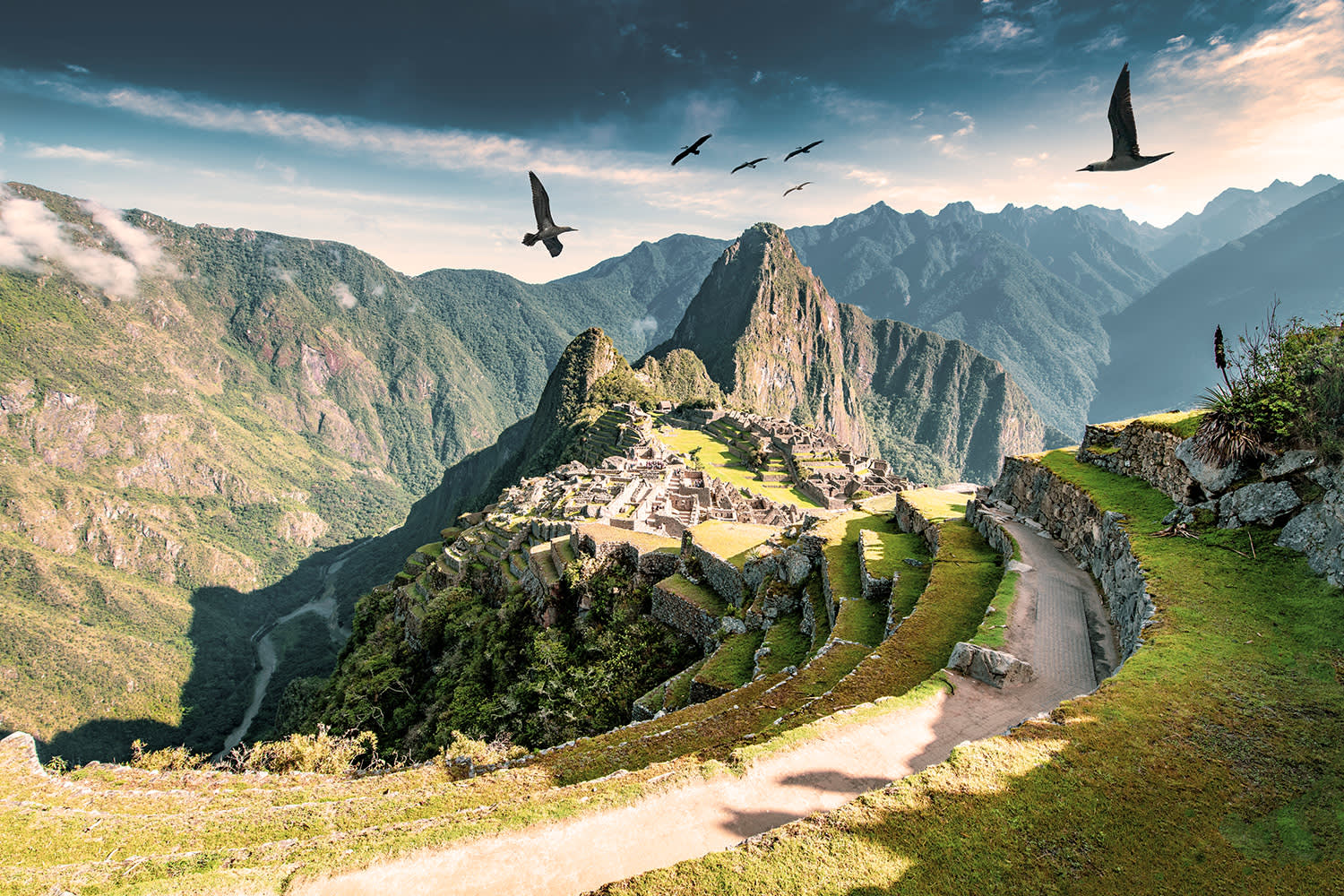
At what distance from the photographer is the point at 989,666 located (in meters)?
10.1

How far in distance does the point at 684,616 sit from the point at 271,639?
136616 mm

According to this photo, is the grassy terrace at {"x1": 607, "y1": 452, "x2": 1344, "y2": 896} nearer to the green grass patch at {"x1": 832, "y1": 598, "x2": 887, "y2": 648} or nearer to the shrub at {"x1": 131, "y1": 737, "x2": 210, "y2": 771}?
the green grass patch at {"x1": 832, "y1": 598, "x2": 887, "y2": 648}

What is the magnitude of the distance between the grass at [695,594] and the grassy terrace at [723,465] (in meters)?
30.8

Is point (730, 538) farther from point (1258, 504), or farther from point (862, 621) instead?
point (1258, 504)

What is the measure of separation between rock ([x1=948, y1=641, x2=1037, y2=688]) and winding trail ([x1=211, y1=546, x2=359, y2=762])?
3585 inches

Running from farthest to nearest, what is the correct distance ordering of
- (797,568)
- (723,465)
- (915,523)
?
(723,465), (915,523), (797,568)

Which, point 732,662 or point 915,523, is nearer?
point 732,662

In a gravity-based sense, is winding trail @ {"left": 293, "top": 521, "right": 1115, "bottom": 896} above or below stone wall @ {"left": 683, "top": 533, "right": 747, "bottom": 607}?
above

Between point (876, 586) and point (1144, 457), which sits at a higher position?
point (1144, 457)

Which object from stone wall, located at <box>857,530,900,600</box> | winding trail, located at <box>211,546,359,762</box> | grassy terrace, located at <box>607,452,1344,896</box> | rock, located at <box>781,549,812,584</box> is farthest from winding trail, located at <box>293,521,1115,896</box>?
winding trail, located at <box>211,546,359,762</box>

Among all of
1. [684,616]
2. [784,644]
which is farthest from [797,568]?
[684,616]

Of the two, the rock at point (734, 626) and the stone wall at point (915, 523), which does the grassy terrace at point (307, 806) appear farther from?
the stone wall at point (915, 523)

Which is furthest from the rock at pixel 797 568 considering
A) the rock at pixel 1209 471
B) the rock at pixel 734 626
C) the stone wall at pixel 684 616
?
the rock at pixel 1209 471

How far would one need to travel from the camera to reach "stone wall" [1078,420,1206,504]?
13.3 m
